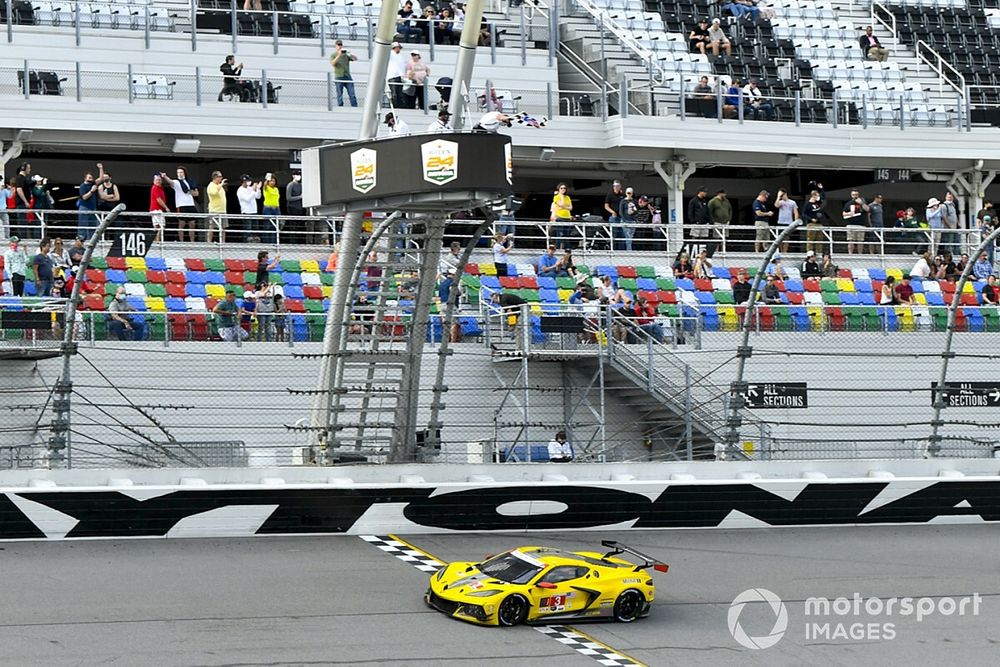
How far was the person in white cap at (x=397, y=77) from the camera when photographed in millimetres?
28422

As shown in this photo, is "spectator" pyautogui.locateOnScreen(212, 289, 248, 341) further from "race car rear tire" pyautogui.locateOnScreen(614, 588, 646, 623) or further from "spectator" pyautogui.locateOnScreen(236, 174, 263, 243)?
"race car rear tire" pyautogui.locateOnScreen(614, 588, 646, 623)

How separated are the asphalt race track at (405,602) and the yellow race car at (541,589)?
0.58 ft

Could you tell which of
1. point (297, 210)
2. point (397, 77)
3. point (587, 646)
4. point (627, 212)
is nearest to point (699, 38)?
point (627, 212)

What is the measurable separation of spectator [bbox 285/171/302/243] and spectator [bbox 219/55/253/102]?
142 cm

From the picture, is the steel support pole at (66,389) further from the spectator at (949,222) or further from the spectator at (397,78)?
the spectator at (949,222)

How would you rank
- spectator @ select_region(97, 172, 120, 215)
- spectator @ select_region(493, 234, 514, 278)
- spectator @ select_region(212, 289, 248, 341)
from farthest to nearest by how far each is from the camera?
spectator @ select_region(493, 234, 514, 278) < spectator @ select_region(97, 172, 120, 215) < spectator @ select_region(212, 289, 248, 341)

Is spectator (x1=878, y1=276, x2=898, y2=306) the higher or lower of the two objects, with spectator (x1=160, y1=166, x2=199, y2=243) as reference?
lower

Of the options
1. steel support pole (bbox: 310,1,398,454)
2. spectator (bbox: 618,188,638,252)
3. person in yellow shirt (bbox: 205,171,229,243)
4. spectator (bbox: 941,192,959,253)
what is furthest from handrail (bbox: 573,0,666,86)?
steel support pole (bbox: 310,1,398,454)

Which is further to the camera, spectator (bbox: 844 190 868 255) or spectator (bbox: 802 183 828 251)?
spectator (bbox: 802 183 828 251)

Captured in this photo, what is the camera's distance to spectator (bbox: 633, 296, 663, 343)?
2391cm

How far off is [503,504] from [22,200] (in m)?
9.96

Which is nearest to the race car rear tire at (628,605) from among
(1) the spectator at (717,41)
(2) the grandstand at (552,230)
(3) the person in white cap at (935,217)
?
(2) the grandstand at (552,230)

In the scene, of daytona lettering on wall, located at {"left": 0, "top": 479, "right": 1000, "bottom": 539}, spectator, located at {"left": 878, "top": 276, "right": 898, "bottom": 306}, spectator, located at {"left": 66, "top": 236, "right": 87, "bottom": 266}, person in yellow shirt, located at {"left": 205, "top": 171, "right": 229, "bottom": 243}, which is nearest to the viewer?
daytona lettering on wall, located at {"left": 0, "top": 479, "right": 1000, "bottom": 539}

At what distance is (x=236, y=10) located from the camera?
29.3m
